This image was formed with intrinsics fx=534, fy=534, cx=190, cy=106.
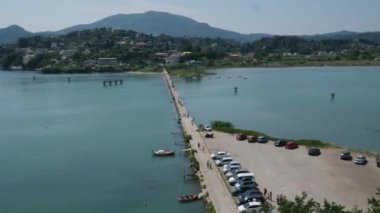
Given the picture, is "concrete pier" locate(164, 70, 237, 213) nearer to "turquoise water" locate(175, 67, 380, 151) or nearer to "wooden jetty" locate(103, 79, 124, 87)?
"turquoise water" locate(175, 67, 380, 151)

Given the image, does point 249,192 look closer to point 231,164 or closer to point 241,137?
point 231,164

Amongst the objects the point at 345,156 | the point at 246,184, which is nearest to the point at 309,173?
the point at 345,156

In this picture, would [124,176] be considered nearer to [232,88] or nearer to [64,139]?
[64,139]

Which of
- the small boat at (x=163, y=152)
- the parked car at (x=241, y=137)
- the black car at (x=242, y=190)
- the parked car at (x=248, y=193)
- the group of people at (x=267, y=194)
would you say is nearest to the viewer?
the parked car at (x=248, y=193)

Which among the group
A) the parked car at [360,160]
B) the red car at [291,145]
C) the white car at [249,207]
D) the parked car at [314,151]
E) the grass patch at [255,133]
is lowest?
the grass patch at [255,133]

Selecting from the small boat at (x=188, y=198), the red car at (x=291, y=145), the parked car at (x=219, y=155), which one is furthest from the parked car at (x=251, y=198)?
the red car at (x=291, y=145)

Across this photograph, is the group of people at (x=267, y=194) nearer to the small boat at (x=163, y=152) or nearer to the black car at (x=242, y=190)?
the black car at (x=242, y=190)

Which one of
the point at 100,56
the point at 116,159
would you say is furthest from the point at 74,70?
the point at 116,159
